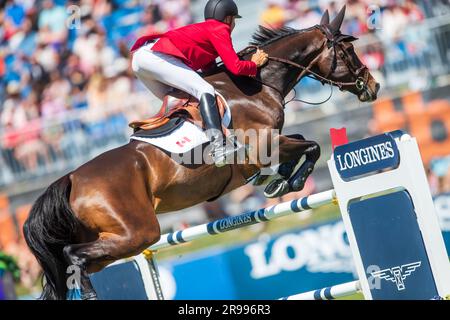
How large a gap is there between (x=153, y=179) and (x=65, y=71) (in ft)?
28.5

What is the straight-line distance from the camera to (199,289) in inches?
344

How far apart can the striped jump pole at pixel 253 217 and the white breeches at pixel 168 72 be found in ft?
2.99

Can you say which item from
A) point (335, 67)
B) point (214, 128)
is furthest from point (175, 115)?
point (335, 67)

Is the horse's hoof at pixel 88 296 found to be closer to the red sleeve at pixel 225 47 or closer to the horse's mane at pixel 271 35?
the red sleeve at pixel 225 47

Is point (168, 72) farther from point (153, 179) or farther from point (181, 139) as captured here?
point (153, 179)

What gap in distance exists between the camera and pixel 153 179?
5.92 m

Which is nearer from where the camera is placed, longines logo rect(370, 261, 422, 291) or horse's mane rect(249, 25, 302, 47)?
longines logo rect(370, 261, 422, 291)

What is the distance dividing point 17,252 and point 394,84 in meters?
5.69

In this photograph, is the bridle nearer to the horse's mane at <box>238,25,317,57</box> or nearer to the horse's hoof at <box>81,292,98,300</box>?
the horse's mane at <box>238,25,317,57</box>

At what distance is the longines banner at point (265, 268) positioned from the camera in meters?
8.75

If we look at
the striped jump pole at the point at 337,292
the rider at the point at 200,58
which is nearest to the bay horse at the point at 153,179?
the rider at the point at 200,58

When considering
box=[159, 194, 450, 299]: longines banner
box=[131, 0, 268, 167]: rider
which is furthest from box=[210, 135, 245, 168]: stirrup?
box=[159, 194, 450, 299]: longines banner

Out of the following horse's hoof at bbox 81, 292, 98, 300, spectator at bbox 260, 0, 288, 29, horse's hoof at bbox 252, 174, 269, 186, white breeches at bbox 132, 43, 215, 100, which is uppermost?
spectator at bbox 260, 0, 288, 29

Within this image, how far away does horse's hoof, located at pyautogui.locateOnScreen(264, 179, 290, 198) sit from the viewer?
6.23 m
